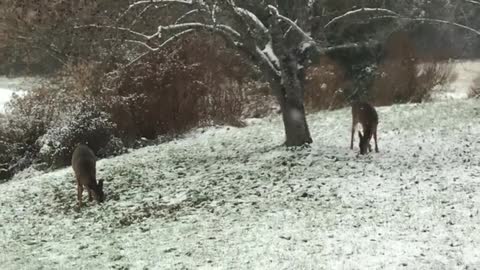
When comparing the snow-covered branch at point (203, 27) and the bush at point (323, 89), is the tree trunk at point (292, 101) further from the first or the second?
the bush at point (323, 89)

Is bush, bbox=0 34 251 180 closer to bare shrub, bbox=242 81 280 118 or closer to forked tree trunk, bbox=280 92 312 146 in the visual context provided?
bare shrub, bbox=242 81 280 118

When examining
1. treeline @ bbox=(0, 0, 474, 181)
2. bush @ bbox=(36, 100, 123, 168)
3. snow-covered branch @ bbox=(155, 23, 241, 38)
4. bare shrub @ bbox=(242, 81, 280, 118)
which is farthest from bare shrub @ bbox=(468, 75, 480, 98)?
snow-covered branch @ bbox=(155, 23, 241, 38)

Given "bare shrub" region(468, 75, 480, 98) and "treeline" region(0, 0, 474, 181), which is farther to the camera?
"bare shrub" region(468, 75, 480, 98)

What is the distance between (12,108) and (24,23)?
8.72m

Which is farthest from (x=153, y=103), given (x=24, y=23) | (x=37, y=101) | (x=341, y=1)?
(x=24, y=23)

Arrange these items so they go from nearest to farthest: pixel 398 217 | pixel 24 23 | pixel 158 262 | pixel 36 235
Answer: pixel 158 262 → pixel 398 217 → pixel 36 235 → pixel 24 23

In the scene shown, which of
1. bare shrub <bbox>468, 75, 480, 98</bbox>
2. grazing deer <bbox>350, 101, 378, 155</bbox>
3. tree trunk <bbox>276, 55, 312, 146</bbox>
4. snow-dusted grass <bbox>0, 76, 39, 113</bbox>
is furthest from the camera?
snow-dusted grass <bbox>0, 76, 39, 113</bbox>

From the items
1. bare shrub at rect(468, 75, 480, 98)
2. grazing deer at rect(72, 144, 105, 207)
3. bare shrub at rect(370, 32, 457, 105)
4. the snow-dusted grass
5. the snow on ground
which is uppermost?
the snow-dusted grass

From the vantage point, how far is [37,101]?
19.3 m

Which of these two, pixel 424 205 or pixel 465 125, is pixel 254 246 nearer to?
pixel 424 205

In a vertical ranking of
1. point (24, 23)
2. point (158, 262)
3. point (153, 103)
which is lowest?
point (158, 262)

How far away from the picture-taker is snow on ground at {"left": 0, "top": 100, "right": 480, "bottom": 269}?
7367 mm

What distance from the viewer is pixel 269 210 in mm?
9258

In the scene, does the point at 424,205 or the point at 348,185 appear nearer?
the point at 424,205
